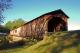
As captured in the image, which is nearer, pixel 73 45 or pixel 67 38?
pixel 73 45

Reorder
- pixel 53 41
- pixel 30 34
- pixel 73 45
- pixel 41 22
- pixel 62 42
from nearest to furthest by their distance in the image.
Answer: pixel 73 45, pixel 62 42, pixel 53 41, pixel 41 22, pixel 30 34

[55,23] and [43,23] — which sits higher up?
[55,23]

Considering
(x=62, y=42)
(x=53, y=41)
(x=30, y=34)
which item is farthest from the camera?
(x=30, y=34)

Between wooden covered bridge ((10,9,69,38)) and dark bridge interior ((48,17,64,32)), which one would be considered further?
dark bridge interior ((48,17,64,32))

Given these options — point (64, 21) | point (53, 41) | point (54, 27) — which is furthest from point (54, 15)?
point (53, 41)

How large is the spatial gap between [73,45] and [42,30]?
2751 cm

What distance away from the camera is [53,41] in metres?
13.6

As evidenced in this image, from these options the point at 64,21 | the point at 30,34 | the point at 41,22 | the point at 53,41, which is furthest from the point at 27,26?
the point at 53,41

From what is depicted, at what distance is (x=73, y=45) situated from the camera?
1159 cm

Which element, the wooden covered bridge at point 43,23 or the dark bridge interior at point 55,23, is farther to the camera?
the dark bridge interior at point 55,23

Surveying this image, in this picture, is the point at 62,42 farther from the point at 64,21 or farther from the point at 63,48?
the point at 64,21

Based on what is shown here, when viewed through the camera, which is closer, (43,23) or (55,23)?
(43,23)

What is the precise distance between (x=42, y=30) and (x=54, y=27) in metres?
7.20

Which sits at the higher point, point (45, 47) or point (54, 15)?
point (54, 15)
